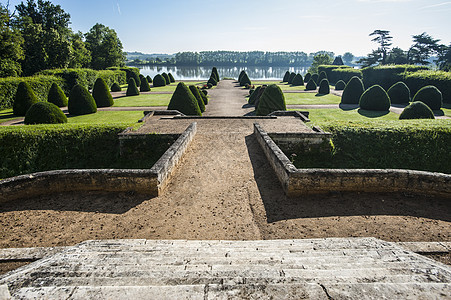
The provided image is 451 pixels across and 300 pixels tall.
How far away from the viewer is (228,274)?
2688 millimetres

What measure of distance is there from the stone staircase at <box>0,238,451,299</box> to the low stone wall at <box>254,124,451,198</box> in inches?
95.3

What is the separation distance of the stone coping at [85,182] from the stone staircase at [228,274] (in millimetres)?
2525

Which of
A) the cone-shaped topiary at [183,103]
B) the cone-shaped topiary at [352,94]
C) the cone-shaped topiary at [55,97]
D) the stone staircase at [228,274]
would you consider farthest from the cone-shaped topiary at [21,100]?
the cone-shaped topiary at [352,94]

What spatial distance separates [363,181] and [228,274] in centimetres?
517

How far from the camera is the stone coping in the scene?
6.27 m

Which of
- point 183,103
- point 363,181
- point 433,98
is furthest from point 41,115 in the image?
point 433,98

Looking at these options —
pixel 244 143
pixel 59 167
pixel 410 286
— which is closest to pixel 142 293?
pixel 410 286

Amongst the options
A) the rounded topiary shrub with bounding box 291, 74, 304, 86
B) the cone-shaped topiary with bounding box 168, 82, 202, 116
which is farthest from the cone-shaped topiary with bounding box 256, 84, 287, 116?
the rounded topiary shrub with bounding box 291, 74, 304, 86

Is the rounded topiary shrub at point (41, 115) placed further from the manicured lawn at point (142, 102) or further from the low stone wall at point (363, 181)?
the low stone wall at point (363, 181)

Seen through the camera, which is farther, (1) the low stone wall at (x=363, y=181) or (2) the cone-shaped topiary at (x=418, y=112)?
(2) the cone-shaped topiary at (x=418, y=112)

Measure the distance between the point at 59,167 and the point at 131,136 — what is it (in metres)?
3.41

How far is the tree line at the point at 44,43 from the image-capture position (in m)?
30.0

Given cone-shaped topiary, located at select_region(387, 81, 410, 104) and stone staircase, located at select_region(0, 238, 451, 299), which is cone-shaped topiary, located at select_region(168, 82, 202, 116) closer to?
stone staircase, located at select_region(0, 238, 451, 299)

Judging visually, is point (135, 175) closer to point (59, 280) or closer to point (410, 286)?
point (59, 280)
